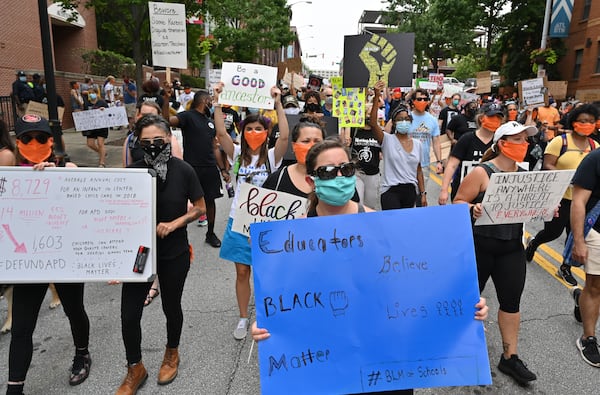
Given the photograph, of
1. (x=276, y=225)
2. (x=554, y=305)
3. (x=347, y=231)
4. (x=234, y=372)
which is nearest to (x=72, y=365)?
(x=234, y=372)

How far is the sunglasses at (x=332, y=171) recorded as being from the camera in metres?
2.15

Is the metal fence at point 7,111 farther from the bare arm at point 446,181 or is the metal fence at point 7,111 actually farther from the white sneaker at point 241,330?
the bare arm at point 446,181

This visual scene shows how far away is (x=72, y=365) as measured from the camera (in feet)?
10.5

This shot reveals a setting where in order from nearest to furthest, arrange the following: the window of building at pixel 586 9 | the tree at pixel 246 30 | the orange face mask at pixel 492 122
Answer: the orange face mask at pixel 492 122 < the window of building at pixel 586 9 < the tree at pixel 246 30

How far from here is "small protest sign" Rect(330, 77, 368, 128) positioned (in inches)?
235

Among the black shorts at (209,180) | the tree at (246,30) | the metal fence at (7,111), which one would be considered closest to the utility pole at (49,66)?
the black shorts at (209,180)

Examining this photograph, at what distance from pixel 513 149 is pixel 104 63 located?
23468 millimetres

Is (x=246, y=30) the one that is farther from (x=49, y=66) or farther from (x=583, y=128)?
(x=583, y=128)

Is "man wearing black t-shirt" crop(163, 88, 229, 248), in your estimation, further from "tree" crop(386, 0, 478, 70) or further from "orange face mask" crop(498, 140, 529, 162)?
"tree" crop(386, 0, 478, 70)

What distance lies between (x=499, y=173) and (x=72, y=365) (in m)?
3.49

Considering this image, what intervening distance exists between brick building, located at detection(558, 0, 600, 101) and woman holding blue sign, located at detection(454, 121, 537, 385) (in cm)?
2427

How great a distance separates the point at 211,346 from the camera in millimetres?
3561

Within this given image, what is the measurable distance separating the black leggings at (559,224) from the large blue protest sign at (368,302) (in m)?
3.32

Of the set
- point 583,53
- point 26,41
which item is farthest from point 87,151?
point 583,53
